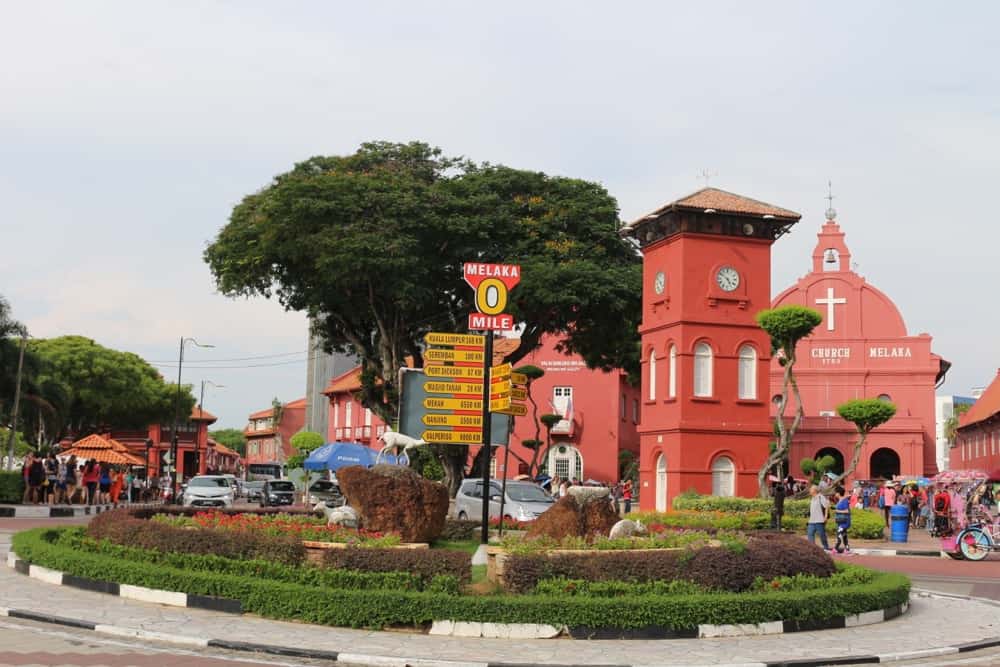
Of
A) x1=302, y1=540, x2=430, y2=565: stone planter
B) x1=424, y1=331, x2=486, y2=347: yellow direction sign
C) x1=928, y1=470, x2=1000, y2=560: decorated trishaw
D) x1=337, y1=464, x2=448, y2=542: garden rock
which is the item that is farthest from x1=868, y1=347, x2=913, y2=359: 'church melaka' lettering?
x1=302, y1=540, x2=430, y2=565: stone planter

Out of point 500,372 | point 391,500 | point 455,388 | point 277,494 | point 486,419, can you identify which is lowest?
point 277,494

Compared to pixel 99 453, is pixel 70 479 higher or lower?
lower

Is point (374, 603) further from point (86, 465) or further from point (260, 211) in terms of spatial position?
point (86, 465)

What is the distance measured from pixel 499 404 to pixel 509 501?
1077 cm

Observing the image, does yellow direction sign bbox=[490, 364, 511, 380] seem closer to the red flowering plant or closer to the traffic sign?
the traffic sign

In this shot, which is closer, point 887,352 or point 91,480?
point 91,480

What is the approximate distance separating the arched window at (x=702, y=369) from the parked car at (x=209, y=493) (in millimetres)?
16096

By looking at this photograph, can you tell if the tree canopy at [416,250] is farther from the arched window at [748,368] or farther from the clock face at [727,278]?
the arched window at [748,368]

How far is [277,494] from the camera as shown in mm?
50906

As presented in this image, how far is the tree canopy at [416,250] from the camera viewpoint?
118ft

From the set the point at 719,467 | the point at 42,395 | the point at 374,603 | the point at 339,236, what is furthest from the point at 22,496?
the point at 374,603

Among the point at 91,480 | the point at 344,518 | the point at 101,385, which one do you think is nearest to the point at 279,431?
the point at 101,385

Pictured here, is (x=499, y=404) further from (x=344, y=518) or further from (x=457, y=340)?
(x=344, y=518)

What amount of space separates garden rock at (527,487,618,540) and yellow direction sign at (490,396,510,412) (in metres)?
1.60
